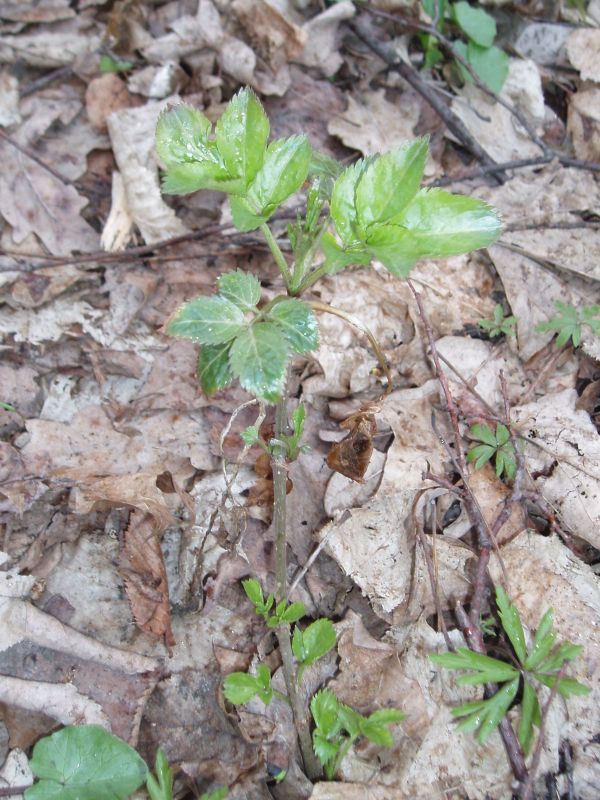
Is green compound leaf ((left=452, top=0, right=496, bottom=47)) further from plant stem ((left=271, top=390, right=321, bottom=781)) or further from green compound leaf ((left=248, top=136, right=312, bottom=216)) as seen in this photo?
plant stem ((left=271, top=390, right=321, bottom=781))

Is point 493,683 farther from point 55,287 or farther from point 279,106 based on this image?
point 279,106

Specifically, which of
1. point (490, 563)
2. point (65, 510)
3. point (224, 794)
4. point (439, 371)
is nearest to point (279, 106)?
point (439, 371)

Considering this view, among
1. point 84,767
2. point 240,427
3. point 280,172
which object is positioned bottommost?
point 84,767

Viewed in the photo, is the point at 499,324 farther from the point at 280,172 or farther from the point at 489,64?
the point at 489,64

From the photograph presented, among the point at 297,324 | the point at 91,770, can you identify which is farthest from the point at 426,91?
the point at 91,770

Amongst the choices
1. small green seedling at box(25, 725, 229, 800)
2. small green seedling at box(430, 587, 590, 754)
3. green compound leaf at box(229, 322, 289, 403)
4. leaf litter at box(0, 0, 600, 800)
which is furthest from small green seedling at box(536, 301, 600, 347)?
small green seedling at box(25, 725, 229, 800)

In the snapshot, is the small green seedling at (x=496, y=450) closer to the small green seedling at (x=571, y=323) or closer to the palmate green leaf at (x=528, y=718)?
the small green seedling at (x=571, y=323)
